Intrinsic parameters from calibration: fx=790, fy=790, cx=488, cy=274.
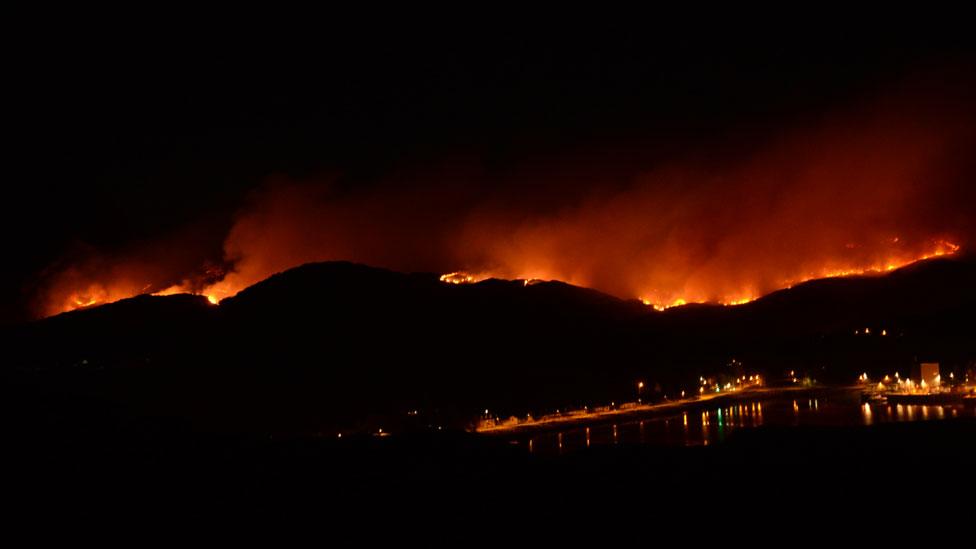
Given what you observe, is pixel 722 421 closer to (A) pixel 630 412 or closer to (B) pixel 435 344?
(A) pixel 630 412

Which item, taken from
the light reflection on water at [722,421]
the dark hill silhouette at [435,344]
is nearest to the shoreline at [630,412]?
the light reflection on water at [722,421]

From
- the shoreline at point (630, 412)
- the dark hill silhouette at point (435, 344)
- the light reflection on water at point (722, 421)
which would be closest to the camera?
the light reflection on water at point (722, 421)

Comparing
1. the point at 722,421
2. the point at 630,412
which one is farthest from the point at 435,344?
the point at 722,421

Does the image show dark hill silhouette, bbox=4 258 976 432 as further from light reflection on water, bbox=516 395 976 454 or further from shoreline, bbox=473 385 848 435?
light reflection on water, bbox=516 395 976 454

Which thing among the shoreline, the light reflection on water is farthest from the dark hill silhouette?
the light reflection on water

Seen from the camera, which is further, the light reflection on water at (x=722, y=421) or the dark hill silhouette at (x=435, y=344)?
the dark hill silhouette at (x=435, y=344)

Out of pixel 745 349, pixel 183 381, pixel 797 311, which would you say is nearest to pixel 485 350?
pixel 183 381

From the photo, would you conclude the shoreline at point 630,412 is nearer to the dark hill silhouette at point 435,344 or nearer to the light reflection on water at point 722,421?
the light reflection on water at point 722,421
